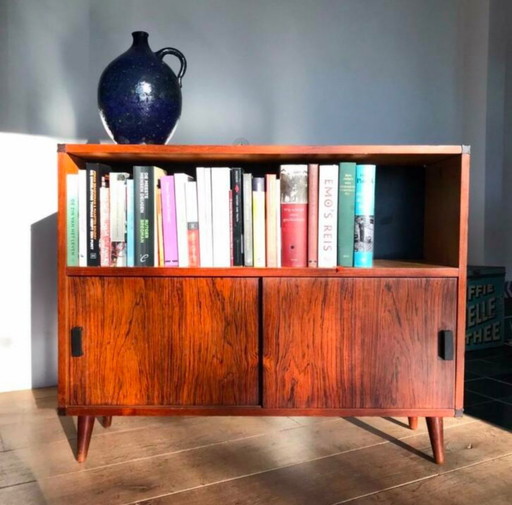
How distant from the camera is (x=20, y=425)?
136cm

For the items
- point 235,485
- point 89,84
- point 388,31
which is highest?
point 388,31

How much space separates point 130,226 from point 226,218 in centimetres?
23

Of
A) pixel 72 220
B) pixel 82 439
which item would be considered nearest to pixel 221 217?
pixel 72 220

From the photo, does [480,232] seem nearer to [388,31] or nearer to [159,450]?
Result: [388,31]

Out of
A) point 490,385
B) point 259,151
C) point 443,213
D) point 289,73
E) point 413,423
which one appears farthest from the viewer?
point 289,73

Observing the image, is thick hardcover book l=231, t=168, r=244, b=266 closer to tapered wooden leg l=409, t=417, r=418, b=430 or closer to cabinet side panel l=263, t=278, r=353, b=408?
cabinet side panel l=263, t=278, r=353, b=408

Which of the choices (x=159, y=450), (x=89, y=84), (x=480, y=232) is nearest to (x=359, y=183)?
(x=159, y=450)

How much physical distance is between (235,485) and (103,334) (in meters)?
0.45

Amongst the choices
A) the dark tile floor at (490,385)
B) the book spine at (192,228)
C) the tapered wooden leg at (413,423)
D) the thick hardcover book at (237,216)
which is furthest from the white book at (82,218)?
the dark tile floor at (490,385)

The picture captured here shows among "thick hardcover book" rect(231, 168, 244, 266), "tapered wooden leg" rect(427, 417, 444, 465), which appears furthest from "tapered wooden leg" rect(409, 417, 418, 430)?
"thick hardcover book" rect(231, 168, 244, 266)

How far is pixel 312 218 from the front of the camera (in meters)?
1.15

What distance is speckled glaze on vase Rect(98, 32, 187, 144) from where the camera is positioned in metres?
1.18

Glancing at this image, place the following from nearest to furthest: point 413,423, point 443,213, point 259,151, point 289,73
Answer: point 259,151 → point 443,213 → point 413,423 → point 289,73

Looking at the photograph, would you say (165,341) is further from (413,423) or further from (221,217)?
(413,423)
